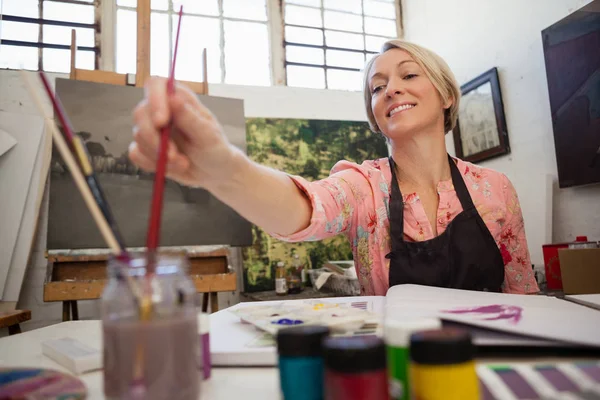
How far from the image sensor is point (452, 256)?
1.11 metres

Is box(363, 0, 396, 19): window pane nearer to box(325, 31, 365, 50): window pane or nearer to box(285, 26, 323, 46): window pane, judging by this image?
box(325, 31, 365, 50): window pane

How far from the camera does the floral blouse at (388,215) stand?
3.81 ft

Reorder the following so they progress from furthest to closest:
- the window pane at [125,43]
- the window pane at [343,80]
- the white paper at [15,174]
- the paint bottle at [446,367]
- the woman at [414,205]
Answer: the window pane at [343,80] < the window pane at [125,43] < the white paper at [15,174] < the woman at [414,205] < the paint bottle at [446,367]

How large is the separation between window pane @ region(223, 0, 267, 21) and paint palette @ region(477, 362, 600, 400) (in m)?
3.83

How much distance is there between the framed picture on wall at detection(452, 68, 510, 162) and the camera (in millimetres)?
2738

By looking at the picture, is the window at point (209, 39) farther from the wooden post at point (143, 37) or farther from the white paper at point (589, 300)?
the white paper at point (589, 300)

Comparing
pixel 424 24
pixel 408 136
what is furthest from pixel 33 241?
pixel 424 24

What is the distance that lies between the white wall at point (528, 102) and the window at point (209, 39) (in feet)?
5.81

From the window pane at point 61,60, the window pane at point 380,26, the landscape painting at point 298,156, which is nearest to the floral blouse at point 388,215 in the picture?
the landscape painting at point 298,156

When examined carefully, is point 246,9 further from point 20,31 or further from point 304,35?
point 20,31

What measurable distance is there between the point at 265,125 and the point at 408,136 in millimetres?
2308

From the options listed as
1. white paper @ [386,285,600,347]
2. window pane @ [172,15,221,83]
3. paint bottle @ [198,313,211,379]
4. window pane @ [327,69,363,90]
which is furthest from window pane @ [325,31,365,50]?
paint bottle @ [198,313,211,379]

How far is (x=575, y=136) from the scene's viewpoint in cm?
211

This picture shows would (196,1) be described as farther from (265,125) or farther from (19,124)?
(19,124)
